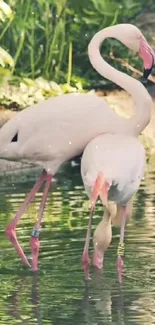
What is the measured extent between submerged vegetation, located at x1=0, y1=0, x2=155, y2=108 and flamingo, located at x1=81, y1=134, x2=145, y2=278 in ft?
17.6

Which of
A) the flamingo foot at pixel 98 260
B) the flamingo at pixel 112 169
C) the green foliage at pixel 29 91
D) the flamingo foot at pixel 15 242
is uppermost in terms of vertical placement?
the flamingo at pixel 112 169

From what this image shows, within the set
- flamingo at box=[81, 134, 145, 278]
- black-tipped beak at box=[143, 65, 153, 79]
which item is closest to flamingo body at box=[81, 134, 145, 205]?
flamingo at box=[81, 134, 145, 278]

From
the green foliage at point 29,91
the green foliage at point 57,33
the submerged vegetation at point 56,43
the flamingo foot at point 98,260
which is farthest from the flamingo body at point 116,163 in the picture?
the green foliage at point 57,33

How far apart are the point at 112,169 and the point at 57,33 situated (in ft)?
21.2

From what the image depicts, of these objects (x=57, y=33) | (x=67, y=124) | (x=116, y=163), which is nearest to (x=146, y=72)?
(x=67, y=124)

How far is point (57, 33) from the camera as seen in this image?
11.6m

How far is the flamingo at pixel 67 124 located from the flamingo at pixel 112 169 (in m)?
0.11

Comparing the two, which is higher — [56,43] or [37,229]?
[37,229]

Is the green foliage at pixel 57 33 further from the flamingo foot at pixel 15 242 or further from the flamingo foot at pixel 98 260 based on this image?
the flamingo foot at pixel 98 260

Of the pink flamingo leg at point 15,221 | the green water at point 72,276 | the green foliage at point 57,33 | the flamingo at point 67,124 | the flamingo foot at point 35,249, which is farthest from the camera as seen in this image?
the green foliage at point 57,33

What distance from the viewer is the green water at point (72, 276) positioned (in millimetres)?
4766

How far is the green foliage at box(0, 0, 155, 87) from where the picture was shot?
1162cm

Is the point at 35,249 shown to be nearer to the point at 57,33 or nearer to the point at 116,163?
the point at 116,163

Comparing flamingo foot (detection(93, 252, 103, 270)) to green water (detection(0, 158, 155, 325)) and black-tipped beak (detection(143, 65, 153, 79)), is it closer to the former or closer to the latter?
green water (detection(0, 158, 155, 325))
